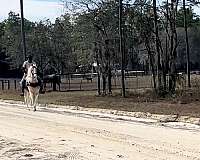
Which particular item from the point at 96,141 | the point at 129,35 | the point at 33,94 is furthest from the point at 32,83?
the point at 96,141

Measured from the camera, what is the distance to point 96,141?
41.5 feet

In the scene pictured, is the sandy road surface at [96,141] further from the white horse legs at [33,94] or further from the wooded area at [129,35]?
the wooded area at [129,35]

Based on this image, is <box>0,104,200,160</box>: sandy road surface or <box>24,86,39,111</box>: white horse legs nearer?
<box>0,104,200,160</box>: sandy road surface

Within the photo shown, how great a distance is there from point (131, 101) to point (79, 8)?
28.4ft

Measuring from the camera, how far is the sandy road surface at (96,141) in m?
10.7

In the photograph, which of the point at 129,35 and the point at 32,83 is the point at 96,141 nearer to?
the point at 32,83

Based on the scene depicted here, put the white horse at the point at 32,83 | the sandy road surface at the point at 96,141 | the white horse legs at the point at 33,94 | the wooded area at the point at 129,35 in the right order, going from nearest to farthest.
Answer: the sandy road surface at the point at 96,141, the white horse at the point at 32,83, the white horse legs at the point at 33,94, the wooded area at the point at 129,35

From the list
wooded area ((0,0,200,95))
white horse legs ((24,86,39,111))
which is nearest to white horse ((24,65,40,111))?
white horse legs ((24,86,39,111))

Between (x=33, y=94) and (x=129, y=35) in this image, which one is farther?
(x=129, y=35)

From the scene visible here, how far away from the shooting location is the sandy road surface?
420 inches

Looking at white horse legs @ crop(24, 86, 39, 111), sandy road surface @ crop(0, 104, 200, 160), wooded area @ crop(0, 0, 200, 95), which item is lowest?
sandy road surface @ crop(0, 104, 200, 160)

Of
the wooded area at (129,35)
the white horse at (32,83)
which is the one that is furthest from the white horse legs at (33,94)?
the wooded area at (129,35)

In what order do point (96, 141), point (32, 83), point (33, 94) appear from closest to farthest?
point (96, 141) < point (32, 83) < point (33, 94)

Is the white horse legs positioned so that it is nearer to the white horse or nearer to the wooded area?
the white horse
